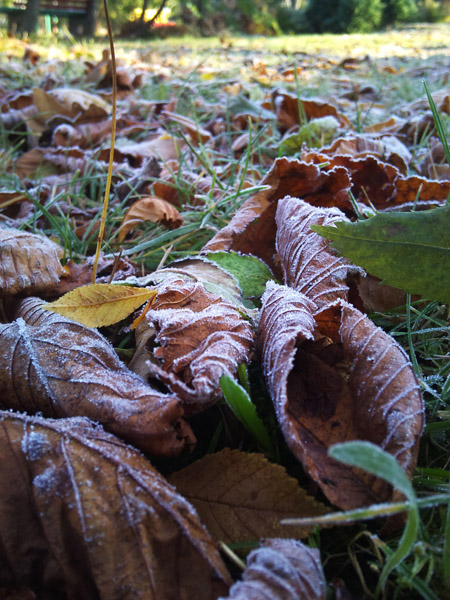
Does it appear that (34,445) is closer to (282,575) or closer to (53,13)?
(282,575)

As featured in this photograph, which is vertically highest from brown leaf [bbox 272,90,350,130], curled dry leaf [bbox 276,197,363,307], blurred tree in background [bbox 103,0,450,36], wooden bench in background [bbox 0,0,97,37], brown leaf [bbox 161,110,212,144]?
blurred tree in background [bbox 103,0,450,36]

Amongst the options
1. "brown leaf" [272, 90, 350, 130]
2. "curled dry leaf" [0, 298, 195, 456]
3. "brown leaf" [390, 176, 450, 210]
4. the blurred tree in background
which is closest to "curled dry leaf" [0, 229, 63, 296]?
"curled dry leaf" [0, 298, 195, 456]

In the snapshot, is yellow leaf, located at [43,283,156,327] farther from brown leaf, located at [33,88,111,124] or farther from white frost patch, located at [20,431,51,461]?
brown leaf, located at [33,88,111,124]

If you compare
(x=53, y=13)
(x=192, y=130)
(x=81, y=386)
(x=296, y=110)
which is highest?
(x=53, y=13)

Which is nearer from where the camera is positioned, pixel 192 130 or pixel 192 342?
pixel 192 342

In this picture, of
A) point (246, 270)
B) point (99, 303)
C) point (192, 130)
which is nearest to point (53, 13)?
point (192, 130)
